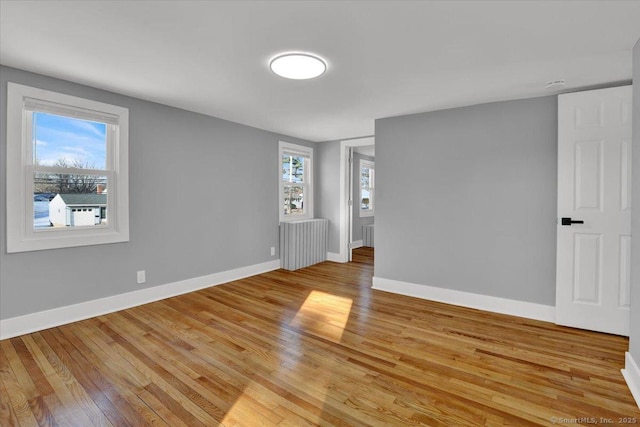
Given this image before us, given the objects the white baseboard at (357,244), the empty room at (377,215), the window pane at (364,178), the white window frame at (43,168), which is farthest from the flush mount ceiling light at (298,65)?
the white baseboard at (357,244)

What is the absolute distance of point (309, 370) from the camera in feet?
6.99

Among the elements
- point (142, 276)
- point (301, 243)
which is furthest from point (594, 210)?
point (142, 276)

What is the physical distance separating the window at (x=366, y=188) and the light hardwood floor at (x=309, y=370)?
442 centimetres

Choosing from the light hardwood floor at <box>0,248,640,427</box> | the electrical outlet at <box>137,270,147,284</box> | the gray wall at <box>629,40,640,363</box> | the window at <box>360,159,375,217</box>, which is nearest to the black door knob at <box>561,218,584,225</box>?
the gray wall at <box>629,40,640,363</box>

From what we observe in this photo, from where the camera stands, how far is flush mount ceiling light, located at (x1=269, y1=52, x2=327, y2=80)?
2.26 metres

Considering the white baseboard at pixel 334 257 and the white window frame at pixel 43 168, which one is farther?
the white baseboard at pixel 334 257

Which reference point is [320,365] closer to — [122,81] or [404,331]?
[404,331]

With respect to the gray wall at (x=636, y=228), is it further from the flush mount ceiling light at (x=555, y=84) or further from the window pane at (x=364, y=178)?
the window pane at (x=364, y=178)

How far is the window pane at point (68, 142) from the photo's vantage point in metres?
2.71

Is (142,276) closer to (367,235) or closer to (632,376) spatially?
(632,376)

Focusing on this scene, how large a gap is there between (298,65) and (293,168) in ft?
10.4

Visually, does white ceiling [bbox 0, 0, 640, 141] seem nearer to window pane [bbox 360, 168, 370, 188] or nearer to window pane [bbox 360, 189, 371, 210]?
window pane [bbox 360, 168, 370, 188]

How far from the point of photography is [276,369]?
2.14 metres

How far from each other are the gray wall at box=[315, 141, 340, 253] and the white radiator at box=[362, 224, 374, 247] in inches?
74.1
